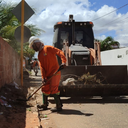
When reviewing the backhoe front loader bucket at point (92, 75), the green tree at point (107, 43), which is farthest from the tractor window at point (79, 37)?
the green tree at point (107, 43)

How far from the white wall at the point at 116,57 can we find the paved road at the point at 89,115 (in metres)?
9.80

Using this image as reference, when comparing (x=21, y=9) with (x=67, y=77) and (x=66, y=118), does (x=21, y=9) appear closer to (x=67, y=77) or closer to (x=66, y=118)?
→ (x=67, y=77)

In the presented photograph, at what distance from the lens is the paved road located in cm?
406

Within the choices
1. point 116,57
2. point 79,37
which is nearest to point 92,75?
point 79,37

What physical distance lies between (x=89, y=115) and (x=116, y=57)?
13.2 meters

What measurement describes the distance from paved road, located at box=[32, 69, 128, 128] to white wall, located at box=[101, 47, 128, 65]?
32.2 ft

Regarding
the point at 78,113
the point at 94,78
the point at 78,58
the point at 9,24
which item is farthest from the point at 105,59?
the point at 78,113

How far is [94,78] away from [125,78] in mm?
1103

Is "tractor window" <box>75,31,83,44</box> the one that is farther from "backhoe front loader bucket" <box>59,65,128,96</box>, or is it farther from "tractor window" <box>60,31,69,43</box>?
"backhoe front loader bucket" <box>59,65,128,96</box>

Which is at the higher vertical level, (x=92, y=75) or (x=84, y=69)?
(x=84, y=69)

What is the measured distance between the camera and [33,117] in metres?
4.31

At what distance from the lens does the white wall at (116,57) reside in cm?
1546

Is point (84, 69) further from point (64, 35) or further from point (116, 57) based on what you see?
point (116, 57)

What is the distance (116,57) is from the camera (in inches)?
683
